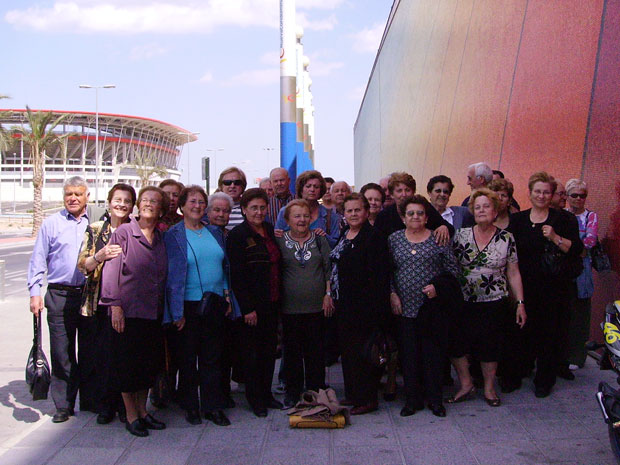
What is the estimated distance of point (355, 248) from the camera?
16.3ft

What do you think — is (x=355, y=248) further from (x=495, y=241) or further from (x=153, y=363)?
(x=153, y=363)

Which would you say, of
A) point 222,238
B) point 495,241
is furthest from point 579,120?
point 222,238

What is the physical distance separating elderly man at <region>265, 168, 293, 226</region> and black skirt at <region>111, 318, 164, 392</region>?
2251mm

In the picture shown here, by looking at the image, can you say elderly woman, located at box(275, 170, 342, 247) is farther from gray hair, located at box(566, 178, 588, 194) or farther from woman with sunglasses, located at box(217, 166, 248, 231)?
gray hair, located at box(566, 178, 588, 194)

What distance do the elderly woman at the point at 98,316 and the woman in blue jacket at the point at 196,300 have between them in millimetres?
416

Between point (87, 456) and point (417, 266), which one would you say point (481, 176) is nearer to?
point (417, 266)

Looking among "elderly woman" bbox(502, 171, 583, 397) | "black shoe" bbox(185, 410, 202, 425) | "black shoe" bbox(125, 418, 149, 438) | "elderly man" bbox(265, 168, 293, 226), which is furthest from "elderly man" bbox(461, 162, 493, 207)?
"black shoe" bbox(125, 418, 149, 438)

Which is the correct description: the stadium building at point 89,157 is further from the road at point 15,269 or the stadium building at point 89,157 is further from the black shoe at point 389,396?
the black shoe at point 389,396

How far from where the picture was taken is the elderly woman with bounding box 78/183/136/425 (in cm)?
482

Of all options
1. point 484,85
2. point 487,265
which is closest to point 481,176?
point 487,265

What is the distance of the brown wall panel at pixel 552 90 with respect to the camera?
6.62 metres

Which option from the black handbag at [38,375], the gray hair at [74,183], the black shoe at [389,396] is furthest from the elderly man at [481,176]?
the black handbag at [38,375]

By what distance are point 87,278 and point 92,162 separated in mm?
100970

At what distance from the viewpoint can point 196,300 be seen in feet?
16.0
